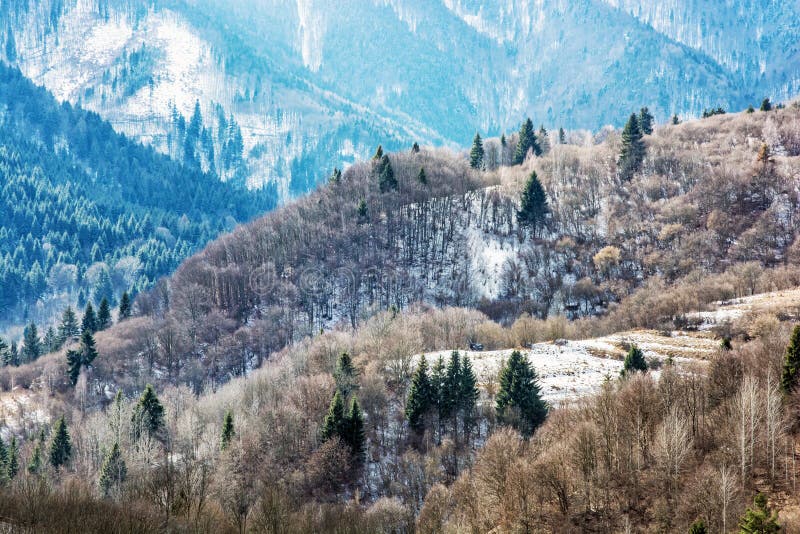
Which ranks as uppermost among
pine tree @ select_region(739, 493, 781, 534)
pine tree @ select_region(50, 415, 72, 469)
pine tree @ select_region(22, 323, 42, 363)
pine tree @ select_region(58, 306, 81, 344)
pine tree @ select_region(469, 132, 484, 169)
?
pine tree @ select_region(469, 132, 484, 169)

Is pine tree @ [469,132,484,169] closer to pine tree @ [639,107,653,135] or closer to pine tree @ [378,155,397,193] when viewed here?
pine tree @ [378,155,397,193]

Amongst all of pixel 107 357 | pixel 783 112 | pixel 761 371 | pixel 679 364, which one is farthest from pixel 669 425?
pixel 783 112

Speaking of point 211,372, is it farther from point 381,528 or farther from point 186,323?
point 381,528

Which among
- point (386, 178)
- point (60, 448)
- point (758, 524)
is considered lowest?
point (60, 448)

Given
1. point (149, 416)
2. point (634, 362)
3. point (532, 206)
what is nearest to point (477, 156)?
point (532, 206)

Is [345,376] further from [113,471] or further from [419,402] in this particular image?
[113,471]

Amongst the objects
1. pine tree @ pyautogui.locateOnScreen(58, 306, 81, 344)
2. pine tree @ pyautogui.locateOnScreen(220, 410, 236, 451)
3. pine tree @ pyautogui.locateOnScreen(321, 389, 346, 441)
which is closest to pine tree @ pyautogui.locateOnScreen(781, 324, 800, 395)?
pine tree @ pyautogui.locateOnScreen(321, 389, 346, 441)
